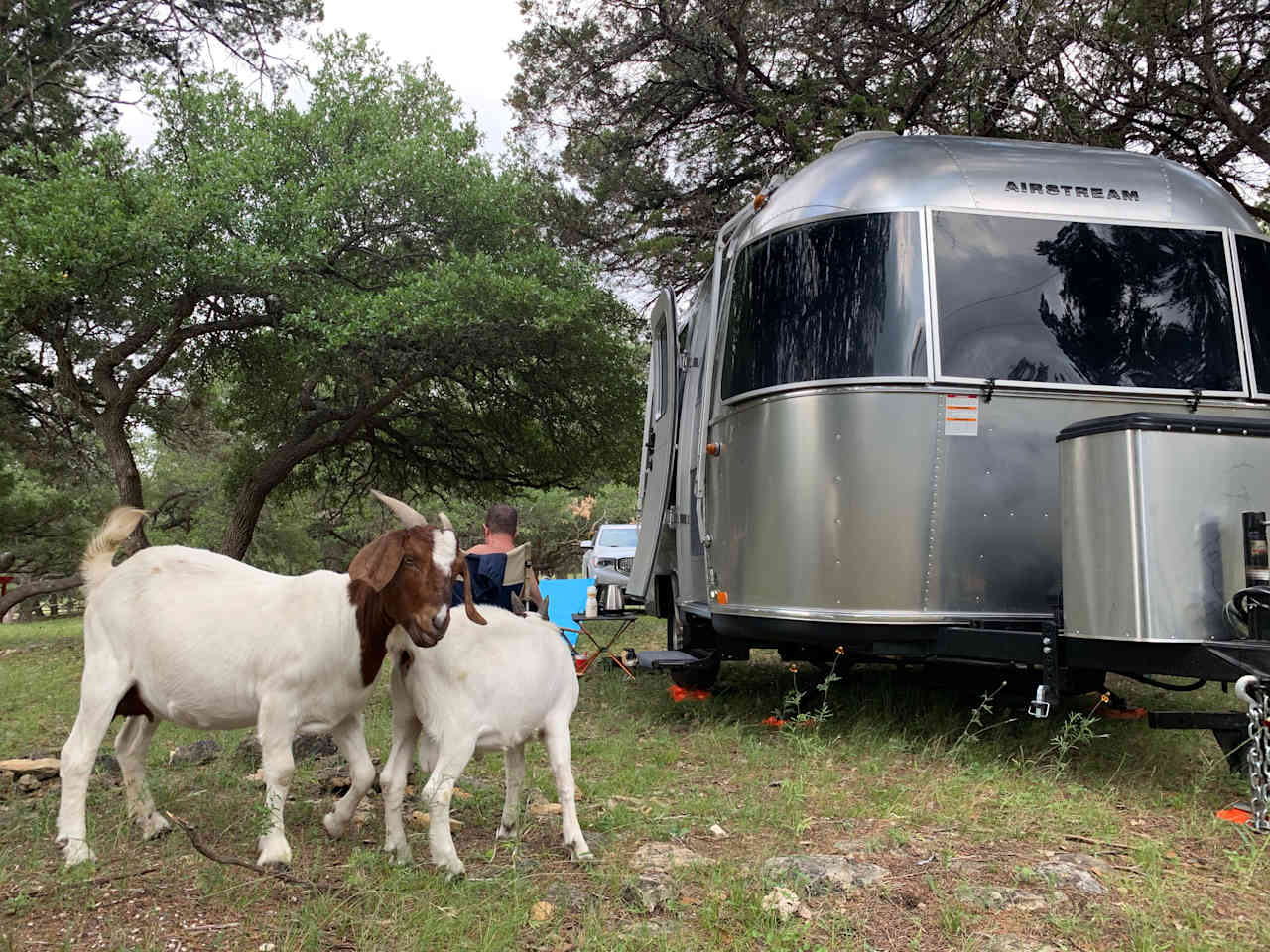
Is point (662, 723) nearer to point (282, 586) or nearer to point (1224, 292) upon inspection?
point (282, 586)

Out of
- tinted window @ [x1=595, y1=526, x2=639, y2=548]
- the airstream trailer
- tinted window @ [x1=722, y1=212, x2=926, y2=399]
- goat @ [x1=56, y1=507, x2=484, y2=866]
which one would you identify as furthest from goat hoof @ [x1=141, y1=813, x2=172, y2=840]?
tinted window @ [x1=595, y1=526, x2=639, y2=548]

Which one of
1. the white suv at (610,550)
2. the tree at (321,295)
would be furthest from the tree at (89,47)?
the white suv at (610,550)

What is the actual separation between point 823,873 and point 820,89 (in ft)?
37.1

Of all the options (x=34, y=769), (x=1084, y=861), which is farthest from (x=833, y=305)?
(x=34, y=769)

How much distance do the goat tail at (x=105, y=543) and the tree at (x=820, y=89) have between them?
934 centimetres

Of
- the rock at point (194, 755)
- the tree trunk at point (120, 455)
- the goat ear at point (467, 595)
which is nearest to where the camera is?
the goat ear at point (467, 595)

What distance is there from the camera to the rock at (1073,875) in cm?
354

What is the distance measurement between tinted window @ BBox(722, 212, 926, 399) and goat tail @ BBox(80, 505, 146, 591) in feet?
10.8

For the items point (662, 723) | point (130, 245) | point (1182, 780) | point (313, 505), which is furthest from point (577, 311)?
point (313, 505)

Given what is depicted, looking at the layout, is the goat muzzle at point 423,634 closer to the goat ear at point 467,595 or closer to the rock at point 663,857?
the goat ear at point 467,595

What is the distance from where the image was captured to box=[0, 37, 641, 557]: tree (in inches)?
455

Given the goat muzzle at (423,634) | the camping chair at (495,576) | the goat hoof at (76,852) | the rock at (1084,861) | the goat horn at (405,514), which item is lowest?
the rock at (1084,861)

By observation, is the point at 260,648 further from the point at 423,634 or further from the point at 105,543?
the point at 105,543

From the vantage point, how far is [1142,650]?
435 centimetres
